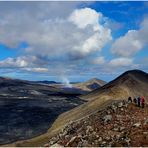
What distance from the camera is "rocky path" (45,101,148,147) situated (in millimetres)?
36406

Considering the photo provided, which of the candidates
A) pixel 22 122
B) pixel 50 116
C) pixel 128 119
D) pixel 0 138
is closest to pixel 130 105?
pixel 128 119

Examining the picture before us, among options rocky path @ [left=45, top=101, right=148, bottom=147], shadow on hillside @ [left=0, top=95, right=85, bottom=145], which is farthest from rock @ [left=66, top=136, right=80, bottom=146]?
shadow on hillside @ [left=0, top=95, right=85, bottom=145]

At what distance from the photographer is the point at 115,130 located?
39188 millimetres

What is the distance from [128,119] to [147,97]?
116 m

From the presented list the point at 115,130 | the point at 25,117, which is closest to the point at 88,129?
the point at 115,130

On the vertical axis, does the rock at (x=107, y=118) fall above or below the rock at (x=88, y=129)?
above

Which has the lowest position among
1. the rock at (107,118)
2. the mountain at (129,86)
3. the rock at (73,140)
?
the rock at (73,140)

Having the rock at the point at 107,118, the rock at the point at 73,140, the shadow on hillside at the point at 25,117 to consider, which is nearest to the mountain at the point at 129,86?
the shadow on hillside at the point at 25,117

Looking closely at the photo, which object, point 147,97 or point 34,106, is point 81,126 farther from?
point 147,97

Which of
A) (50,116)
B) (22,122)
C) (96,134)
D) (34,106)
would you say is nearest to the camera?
(96,134)

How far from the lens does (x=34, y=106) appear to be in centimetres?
14338

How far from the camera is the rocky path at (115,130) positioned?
36.4 metres

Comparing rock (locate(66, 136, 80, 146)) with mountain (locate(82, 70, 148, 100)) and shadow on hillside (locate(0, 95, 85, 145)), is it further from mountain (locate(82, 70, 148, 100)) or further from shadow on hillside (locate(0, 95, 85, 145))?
mountain (locate(82, 70, 148, 100))

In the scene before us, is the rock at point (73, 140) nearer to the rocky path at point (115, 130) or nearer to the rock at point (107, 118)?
the rocky path at point (115, 130)
